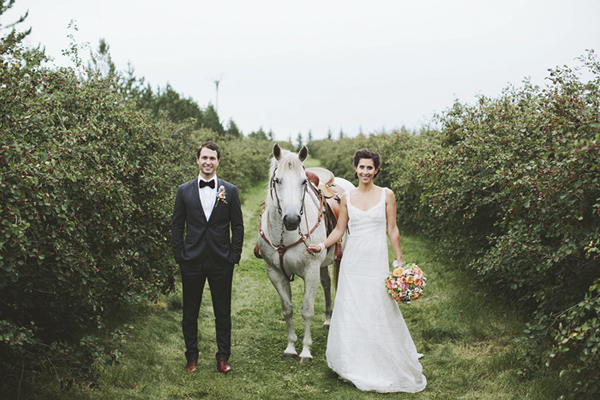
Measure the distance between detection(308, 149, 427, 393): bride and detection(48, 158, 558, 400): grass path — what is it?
0.63 feet

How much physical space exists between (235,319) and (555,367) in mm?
4110

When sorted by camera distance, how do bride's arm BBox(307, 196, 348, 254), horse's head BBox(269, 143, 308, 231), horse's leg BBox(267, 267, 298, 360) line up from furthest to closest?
horse's leg BBox(267, 267, 298, 360), bride's arm BBox(307, 196, 348, 254), horse's head BBox(269, 143, 308, 231)

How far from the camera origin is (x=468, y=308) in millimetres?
5777

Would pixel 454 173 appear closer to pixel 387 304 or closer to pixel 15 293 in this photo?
pixel 387 304

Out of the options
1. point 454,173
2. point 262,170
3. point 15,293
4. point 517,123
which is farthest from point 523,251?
point 262,170

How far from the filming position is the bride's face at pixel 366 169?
4336 millimetres

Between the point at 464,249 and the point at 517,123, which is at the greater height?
the point at 517,123

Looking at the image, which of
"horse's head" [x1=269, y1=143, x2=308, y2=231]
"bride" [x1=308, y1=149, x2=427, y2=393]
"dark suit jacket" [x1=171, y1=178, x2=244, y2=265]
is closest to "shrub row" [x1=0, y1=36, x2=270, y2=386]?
"dark suit jacket" [x1=171, y1=178, x2=244, y2=265]

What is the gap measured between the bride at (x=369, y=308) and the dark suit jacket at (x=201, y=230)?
869mm

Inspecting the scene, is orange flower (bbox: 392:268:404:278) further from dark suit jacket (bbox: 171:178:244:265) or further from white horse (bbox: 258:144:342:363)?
dark suit jacket (bbox: 171:178:244:265)

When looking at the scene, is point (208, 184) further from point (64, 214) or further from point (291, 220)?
point (64, 214)

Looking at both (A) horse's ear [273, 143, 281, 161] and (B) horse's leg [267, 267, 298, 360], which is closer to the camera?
(A) horse's ear [273, 143, 281, 161]

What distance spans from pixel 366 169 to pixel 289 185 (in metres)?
0.79

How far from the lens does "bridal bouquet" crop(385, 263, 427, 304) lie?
13.1ft
